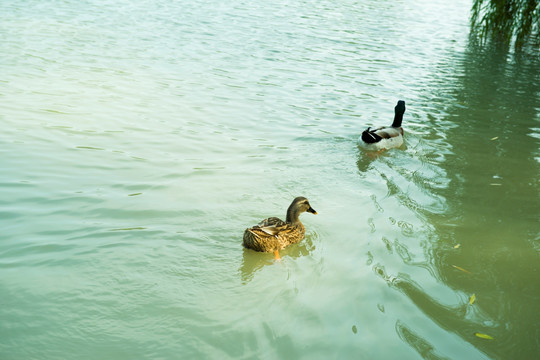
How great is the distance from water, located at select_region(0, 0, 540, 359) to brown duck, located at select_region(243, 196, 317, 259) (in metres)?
0.18

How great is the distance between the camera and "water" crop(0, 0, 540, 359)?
5.40 meters

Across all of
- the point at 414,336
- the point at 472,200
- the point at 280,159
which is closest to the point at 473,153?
the point at 472,200

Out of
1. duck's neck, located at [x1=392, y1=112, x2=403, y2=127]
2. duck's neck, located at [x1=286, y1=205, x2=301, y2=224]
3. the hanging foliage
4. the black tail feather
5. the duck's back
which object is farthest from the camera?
the hanging foliage

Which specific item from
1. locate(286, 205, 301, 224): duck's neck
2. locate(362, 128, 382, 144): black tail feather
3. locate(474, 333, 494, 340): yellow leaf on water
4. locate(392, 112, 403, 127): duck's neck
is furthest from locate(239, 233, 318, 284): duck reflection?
locate(392, 112, 403, 127): duck's neck

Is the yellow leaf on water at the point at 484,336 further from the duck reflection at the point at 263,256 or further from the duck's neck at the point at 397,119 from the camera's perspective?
the duck's neck at the point at 397,119

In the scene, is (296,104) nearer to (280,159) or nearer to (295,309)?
(280,159)

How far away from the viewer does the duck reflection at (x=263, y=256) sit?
6457mm

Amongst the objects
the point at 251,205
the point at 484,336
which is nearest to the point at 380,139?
the point at 251,205

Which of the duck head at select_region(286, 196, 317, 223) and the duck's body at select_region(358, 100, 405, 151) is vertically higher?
the duck head at select_region(286, 196, 317, 223)

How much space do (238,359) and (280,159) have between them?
5.65 metres

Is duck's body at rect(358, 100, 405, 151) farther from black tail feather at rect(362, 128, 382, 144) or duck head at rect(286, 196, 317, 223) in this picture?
duck head at rect(286, 196, 317, 223)

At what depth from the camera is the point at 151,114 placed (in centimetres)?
1203

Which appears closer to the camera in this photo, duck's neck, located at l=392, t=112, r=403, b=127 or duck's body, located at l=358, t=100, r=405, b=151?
duck's body, located at l=358, t=100, r=405, b=151

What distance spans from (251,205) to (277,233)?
57.9 inches
